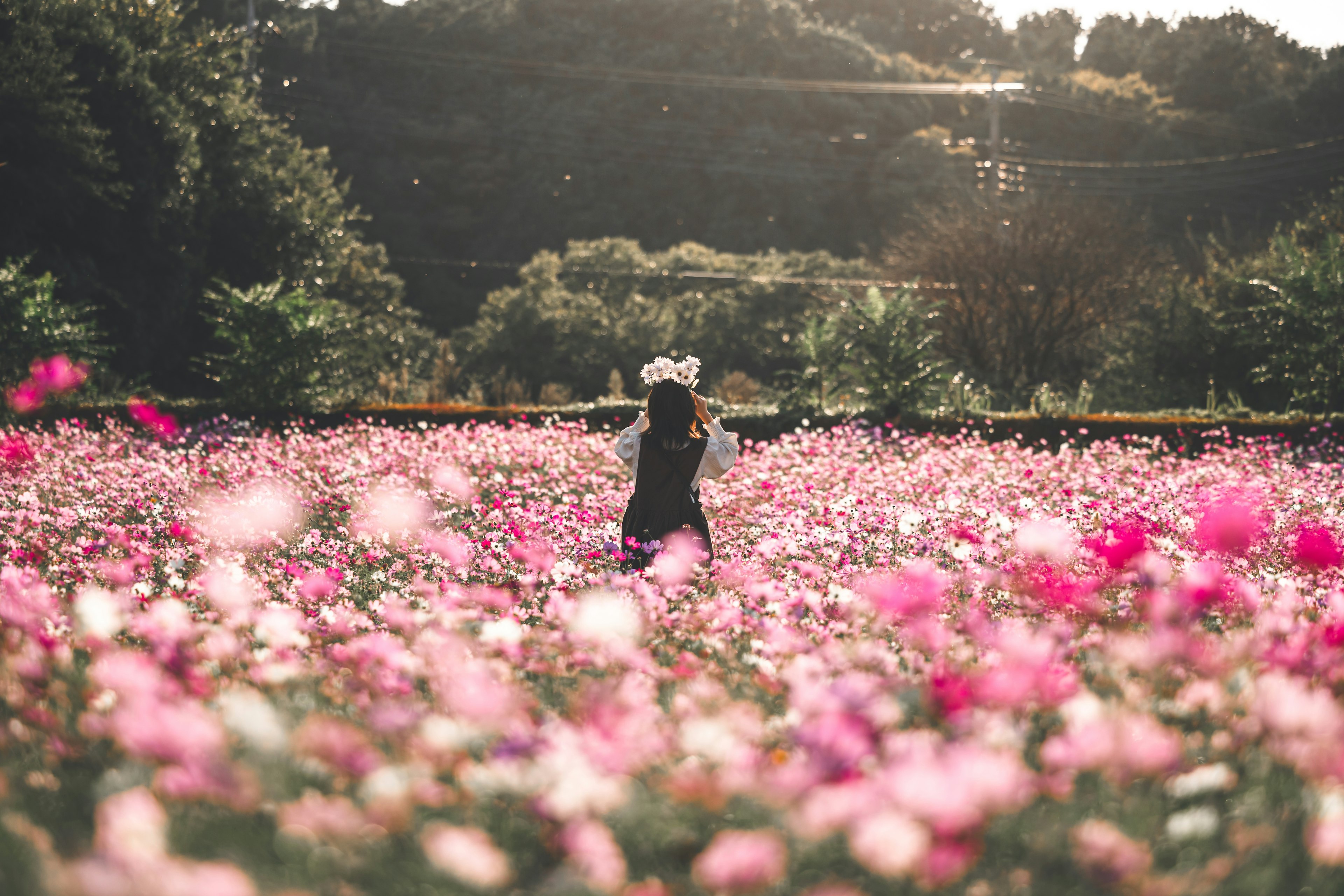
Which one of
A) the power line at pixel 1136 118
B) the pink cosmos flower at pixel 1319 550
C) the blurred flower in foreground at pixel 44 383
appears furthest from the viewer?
the power line at pixel 1136 118

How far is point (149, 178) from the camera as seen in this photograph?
20547 millimetres

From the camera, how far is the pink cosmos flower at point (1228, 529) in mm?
5062

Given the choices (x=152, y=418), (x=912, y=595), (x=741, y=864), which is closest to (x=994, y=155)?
(x=152, y=418)

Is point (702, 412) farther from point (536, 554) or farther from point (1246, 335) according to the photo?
point (1246, 335)

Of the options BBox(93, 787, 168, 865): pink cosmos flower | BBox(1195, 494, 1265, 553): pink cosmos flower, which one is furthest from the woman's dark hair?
BBox(93, 787, 168, 865): pink cosmos flower

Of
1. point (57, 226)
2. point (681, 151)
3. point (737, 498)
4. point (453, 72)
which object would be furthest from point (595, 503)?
point (453, 72)

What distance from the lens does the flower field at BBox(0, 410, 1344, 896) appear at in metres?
1.95

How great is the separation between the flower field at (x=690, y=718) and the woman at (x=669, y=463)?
17.0 inches

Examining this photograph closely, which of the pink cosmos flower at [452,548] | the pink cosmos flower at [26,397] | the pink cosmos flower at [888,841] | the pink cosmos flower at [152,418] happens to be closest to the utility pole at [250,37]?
the pink cosmos flower at [152,418]

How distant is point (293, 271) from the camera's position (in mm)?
23266

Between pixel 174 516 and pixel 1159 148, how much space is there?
4582cm

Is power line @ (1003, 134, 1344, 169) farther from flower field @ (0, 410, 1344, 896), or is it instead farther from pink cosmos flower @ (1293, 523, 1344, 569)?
flower field @ (0, 410, 1344, 896)

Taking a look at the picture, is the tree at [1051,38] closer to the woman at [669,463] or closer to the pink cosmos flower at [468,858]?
the woman at [669,463]

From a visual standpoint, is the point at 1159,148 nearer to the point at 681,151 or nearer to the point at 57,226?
the point at 681,151
